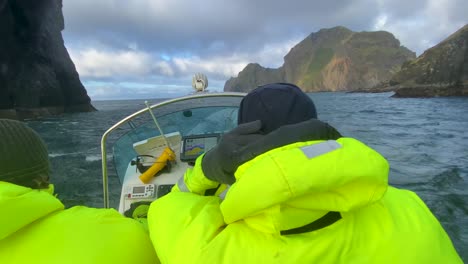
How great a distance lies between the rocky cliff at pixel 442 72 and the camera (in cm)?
6006

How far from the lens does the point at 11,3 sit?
3269cm

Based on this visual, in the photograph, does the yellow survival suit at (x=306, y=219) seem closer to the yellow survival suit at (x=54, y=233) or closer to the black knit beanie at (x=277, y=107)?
the yellow survival suit at (x=54, y=233)

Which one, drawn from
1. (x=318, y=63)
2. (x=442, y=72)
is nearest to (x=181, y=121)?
(x=442, y=72)

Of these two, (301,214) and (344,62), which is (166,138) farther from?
(344,62)

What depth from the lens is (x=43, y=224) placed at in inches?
43.3

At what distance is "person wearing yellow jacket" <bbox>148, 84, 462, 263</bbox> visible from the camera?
36.2 inches

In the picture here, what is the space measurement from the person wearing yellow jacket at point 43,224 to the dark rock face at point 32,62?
116 ft

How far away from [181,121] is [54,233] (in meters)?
2.94

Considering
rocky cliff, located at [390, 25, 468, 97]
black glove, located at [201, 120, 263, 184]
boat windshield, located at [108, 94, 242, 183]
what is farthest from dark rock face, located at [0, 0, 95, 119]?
rocky cliff, located at [390, 25, 468, 97]

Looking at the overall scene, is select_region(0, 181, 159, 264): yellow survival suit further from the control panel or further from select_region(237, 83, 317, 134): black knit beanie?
the control panel

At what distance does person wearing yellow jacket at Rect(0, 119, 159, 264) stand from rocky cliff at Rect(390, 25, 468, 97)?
67.1 meters

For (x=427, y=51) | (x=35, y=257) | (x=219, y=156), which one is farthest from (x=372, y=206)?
(x=427, y=51)

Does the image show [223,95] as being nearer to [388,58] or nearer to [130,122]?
[130,122]

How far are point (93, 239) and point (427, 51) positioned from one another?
8499 centimetres
